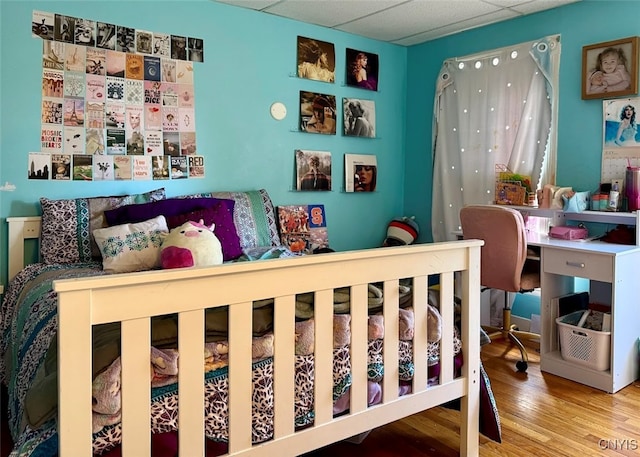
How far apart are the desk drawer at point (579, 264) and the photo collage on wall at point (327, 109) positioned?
5.15 feet

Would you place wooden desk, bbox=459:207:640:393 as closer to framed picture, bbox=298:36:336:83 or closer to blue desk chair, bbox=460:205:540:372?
blue desk chair, bbox=460:205:540:372

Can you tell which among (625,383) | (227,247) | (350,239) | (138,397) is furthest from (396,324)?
(350,239)

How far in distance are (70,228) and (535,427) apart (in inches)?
92.6

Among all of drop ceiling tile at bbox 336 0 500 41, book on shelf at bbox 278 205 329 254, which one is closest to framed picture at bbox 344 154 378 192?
book on shelf at bbox 278 205 329 254

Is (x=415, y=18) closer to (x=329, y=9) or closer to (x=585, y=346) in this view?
(x=329, y=9)

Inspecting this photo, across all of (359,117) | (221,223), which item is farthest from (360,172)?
(221,223)

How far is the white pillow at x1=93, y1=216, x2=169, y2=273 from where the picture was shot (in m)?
2.41

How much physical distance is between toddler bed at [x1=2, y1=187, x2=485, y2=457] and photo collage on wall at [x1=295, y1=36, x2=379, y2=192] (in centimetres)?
196

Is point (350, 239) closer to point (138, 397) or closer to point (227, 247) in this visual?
point (227, 247)

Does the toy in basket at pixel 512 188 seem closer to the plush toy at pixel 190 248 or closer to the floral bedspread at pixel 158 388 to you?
the floral bedspread at pixel 158 388

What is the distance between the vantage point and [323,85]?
3.74 metres

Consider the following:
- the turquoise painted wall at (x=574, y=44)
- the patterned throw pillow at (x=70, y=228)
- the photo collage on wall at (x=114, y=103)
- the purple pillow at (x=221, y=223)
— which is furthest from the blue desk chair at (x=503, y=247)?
the patterned throw pillow at (x=70, y=228)

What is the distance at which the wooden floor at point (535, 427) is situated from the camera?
2062mm

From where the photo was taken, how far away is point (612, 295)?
8.63 ft
